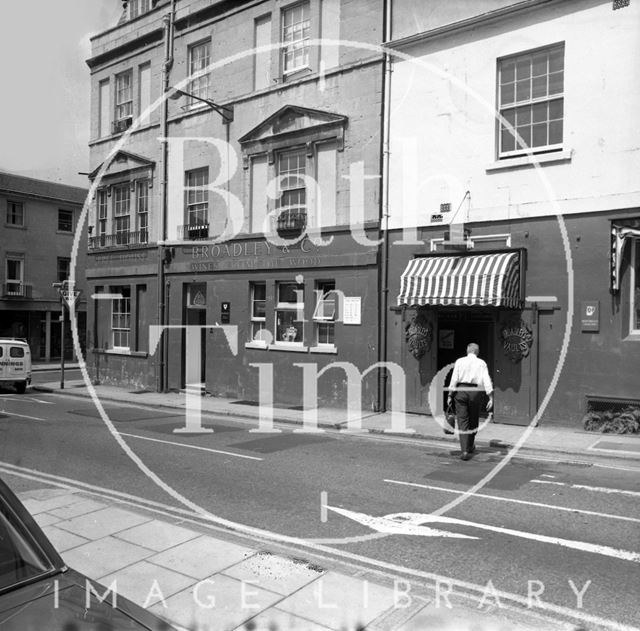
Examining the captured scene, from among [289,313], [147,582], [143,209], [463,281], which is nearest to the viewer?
[147,582]

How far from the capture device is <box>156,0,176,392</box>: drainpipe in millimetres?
21656

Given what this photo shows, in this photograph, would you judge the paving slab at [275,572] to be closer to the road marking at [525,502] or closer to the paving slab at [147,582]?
the paving slab at [147,582]

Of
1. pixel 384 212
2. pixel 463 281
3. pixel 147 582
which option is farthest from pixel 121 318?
pixel 147 582

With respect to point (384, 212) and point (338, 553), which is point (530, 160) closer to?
point (384, 212)

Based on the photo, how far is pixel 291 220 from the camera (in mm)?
18203

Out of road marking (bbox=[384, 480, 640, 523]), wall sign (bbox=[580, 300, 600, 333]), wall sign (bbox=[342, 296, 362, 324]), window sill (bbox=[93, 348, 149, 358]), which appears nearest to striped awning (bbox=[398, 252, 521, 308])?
wall sign (bbox=[580, 300, 600, 333])

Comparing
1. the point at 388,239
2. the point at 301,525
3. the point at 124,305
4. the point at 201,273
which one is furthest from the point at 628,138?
the point at 124,305

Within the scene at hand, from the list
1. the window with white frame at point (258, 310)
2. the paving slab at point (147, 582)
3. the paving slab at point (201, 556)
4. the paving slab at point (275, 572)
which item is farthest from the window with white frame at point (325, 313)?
the paving slab at point (147, 582)

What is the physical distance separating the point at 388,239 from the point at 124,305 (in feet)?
39.9

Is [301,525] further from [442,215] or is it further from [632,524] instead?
[442,215]

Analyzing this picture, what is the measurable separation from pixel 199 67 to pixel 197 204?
477 centimetres

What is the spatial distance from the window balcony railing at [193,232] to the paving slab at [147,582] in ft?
52.6

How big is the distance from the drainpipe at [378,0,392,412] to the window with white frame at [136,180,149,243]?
1017cm

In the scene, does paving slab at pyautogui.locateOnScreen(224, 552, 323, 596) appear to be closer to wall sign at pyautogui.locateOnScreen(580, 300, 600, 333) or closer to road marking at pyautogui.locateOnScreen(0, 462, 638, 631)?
road marking at pyautogui.locateOnScreen(0, 462, 638, 631)
